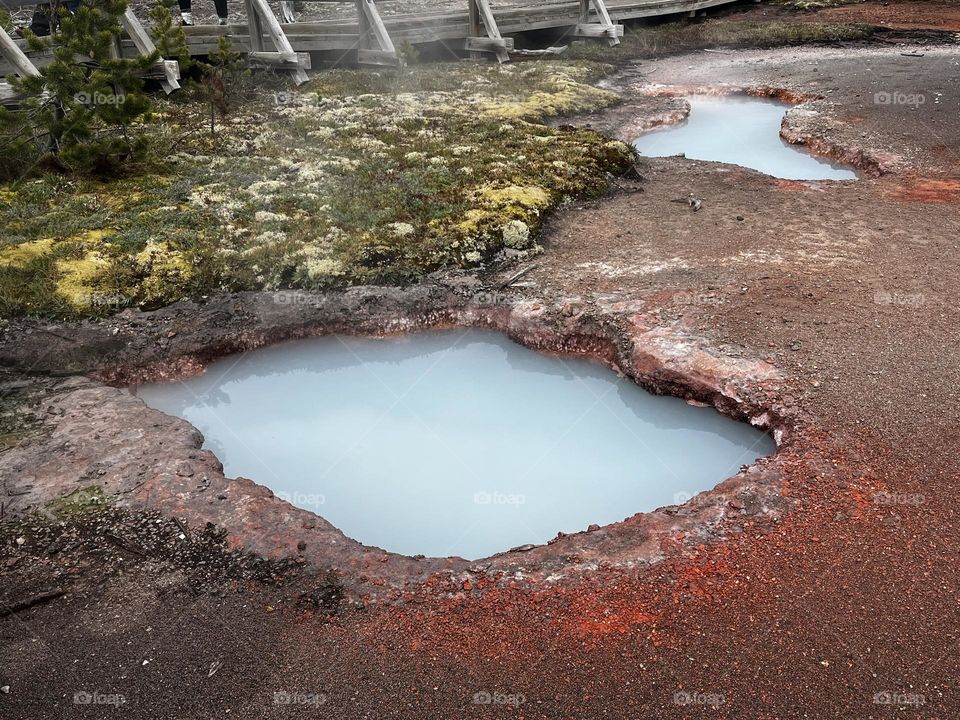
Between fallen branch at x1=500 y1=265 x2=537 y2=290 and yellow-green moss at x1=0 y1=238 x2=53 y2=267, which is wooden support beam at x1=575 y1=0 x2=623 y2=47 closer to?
fallen branch at x1=500 y1=265 x2=537 y2=290

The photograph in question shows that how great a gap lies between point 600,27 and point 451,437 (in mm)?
23479

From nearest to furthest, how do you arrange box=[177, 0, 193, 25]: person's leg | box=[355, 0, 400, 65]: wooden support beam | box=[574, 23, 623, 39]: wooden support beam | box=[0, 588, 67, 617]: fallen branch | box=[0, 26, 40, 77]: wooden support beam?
box=[0, 588, 67, 617]: fallen branch < box=[0, 26, 40, 77]: wooden support beam < box=[355, 0, 400, 65]: wooden support beam < box=[177, 0, 193, 25]: person's leg < box=[574, 23, 623, 39]: wooden support beam

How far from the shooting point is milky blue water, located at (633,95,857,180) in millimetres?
16938

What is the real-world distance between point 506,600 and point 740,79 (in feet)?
70.6

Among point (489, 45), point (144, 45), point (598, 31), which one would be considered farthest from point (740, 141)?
point (144, 45)

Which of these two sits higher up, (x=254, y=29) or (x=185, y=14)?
(x=185, y=14)

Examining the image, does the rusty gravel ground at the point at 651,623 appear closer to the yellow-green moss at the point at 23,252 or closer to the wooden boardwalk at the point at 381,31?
the yellow-green moss at the point at 23,252

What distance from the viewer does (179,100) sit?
20.8 metres

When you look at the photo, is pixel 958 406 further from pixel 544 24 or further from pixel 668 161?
pixel 544 24

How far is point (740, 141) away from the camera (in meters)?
18.9

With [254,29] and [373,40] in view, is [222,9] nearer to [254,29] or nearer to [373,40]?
[254,29]

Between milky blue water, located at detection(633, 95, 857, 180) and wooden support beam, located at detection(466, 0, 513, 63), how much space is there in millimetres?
7170

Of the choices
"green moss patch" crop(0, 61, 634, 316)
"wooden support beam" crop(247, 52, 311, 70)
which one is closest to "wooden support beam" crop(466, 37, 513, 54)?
"green moss patch" crop(0, 61, 634, 316)

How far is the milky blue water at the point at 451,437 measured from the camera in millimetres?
8297
